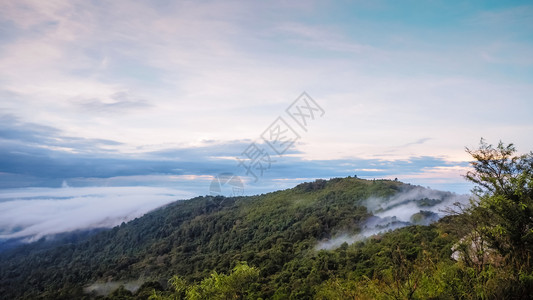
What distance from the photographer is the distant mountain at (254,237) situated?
71125mm

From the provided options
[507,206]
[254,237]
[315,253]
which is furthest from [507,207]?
[254,237]

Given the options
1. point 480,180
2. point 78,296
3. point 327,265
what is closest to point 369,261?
point 327,265

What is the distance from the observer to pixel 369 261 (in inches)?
1751

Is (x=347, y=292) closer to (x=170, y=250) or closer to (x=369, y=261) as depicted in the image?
(x=369, y=261)

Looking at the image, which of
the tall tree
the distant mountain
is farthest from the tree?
the distant mountain

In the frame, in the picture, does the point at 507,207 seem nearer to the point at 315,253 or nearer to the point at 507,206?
the point at 507,206

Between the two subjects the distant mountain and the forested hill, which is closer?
the forested hill

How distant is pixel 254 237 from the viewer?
10588 centimetres

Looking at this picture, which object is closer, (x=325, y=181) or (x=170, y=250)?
(x=170, y=250)

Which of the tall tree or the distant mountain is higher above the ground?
the tall tree

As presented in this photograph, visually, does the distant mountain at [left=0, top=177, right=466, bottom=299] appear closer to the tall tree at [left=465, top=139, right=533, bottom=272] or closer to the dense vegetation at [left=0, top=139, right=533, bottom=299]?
the dense vegetation at [left=0, top=139, right=533, bottom=299]

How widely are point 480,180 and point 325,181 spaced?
12741 cm

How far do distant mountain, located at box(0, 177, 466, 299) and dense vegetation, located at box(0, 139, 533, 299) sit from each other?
0.63 m

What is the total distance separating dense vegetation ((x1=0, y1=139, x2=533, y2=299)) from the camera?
16.7m
